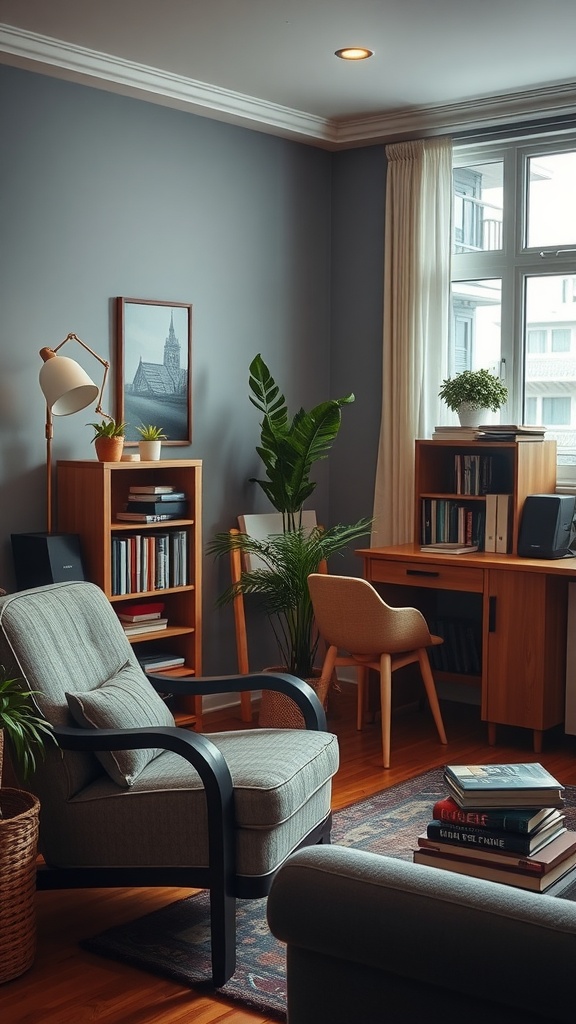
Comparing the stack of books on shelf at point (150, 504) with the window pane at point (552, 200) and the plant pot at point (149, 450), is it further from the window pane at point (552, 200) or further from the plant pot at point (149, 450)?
the window pane at point (552, 200)

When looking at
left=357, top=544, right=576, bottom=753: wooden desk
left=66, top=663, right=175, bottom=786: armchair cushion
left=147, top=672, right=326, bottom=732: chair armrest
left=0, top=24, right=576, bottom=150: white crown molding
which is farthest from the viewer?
left=357, top=544, right=576, bottom=753: wooden desk

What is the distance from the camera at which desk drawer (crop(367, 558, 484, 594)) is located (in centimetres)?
461

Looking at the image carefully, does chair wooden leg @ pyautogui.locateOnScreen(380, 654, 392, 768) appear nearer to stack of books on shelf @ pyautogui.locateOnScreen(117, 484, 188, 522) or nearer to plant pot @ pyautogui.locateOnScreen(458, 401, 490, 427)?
stack of books on shelf @ pyautogui.locateOnScreen(117, 484, 188, 522)

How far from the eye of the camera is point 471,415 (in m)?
4.99

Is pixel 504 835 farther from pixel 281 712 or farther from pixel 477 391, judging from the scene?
pixel 477 391

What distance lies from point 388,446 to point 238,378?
0.83 meters

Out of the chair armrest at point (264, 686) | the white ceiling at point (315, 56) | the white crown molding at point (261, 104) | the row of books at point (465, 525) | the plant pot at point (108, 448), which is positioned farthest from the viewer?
the row of books at point (465, 525)

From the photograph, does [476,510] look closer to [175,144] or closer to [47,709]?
[175,144]

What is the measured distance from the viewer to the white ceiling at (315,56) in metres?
3.91

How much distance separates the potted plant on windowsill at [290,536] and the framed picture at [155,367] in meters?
0.34

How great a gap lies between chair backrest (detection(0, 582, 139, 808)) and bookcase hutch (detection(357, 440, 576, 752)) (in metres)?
1.82

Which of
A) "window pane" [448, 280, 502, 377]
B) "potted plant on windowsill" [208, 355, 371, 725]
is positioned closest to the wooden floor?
"potted plant on windowsill" [208, 355, 371, 725]

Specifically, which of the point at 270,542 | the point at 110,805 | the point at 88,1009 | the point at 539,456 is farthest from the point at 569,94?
the point at 88,1009

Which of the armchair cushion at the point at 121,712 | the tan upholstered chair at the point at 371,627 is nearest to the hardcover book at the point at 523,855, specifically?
the armchair cushion at the point at 121,712
